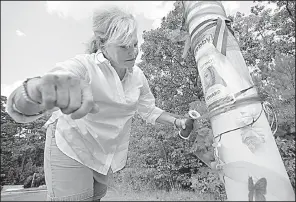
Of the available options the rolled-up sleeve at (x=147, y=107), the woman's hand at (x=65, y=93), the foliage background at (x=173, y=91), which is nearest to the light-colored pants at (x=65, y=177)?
the rolled-up sleeve at (x=147, y=107)

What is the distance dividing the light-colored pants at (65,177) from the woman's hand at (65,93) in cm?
57

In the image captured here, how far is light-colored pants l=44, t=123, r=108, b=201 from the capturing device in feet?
3.36

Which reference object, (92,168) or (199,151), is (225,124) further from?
(92,168)

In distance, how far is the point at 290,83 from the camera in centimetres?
78

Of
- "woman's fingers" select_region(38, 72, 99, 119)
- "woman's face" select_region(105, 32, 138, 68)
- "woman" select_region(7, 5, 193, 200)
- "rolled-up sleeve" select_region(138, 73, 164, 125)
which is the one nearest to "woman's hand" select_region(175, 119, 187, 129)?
"woman" select_region(7, 5, 193, 200)

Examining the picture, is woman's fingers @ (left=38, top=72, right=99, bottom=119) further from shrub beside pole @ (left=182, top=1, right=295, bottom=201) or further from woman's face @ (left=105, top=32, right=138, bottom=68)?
woman's face @ (left=105, top=32, right=138, bottom=68)

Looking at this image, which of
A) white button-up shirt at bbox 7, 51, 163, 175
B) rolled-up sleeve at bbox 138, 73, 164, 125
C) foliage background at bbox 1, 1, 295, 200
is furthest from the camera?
foliage background at bbox 1, 1, 295, 200

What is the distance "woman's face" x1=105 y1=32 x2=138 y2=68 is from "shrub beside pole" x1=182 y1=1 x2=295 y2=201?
0.29 meters

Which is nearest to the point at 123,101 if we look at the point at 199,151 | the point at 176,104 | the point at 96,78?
the point at 96,78

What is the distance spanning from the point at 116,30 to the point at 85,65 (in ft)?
0.70

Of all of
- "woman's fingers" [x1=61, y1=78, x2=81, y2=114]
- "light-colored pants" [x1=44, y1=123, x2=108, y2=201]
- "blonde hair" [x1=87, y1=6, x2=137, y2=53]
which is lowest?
"light-colored pants" [x1=44, y1=123, x2=108, y2=201]

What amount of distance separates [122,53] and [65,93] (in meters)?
0.57

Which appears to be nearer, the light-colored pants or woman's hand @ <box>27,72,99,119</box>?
woman's hand @ <box>27,72,99,119</box>

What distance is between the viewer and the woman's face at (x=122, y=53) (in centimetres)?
104
